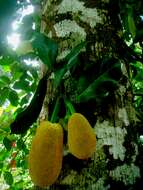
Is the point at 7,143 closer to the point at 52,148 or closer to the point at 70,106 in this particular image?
the point at 70,106

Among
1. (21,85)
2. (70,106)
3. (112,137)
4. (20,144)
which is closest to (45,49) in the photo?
(70,106)

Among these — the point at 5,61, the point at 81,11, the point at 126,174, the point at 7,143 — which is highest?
the point at 5,61

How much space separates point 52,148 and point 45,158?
25 millimetres

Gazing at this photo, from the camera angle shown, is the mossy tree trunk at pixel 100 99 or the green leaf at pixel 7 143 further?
the green leaf at pixel 7 143

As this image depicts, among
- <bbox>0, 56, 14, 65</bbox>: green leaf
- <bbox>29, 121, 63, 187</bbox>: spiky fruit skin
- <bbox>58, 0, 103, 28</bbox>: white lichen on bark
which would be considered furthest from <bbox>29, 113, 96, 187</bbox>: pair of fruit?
<bbox>0, 56, 14, 65</bbox>: green leaf

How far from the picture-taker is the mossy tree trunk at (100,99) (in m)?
0.77

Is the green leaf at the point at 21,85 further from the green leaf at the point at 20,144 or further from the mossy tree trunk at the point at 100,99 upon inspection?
the mossy tree trunk at the point at 100,99

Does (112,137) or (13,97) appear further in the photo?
(13,97)

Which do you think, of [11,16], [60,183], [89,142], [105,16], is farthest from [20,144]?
[11,16]

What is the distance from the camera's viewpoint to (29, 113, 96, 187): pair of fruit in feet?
2.17

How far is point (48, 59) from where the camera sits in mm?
890

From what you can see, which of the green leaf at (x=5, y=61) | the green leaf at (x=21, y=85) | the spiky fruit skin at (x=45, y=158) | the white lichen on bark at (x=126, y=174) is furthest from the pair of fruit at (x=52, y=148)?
the green leaf at (x=5, y=61)

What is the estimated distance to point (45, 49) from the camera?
0.88 meters

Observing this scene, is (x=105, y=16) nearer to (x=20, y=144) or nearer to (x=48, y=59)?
(x=48, y=59)
